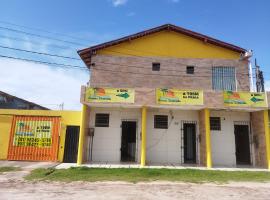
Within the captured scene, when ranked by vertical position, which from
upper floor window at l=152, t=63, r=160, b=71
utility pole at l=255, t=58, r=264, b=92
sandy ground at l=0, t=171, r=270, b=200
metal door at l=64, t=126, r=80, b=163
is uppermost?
upper floor window at l=152, t=63, r=160, b=71

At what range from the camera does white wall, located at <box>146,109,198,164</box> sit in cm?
1553

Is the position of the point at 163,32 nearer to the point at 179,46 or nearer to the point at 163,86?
the point at 179,46

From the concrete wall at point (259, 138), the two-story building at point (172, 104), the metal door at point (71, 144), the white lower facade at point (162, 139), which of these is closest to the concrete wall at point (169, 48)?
the two-story building at point (172, 104)

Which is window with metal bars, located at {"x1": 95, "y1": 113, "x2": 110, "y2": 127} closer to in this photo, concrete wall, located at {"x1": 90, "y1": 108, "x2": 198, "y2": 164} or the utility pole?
concrete wall, located at {"x1": 90, "y1": 108, "x2": 198, "y2": 164}

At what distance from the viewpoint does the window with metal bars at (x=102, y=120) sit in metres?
15.7

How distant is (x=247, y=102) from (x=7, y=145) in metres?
14.2

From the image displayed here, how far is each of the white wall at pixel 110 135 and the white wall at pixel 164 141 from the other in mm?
919

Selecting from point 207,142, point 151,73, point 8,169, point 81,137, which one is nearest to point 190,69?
point 151,73

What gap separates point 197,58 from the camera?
17109 mm

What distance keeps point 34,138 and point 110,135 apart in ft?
14.7

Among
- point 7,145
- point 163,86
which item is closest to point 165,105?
point 163,86

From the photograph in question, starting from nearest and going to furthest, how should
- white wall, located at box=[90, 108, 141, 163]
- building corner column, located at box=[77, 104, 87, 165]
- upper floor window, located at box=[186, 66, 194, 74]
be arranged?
building corner column, located at box=[77, 104, 87, 165]
white wall, located at box=[90, 108, 141, 163]
upper floor window, located at box=[186, 66, 194, 74]

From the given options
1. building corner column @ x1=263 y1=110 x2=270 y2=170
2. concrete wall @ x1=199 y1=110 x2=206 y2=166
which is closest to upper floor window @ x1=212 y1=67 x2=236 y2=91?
concrete wall @ x1=199 y1=110 x2=206 y2=166

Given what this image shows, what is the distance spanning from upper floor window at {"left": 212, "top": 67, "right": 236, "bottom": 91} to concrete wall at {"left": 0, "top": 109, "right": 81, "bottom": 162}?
30.1ft
